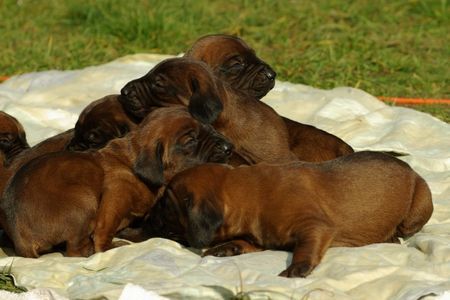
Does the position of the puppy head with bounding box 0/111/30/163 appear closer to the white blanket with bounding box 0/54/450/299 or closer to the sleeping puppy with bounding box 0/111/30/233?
the sleeping puppy with bounding box 0/111/30/233

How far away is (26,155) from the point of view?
759 cm

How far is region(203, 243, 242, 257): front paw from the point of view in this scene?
21.4ft

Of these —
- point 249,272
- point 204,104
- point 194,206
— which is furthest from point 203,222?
point 204,104

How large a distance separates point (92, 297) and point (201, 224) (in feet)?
2.34

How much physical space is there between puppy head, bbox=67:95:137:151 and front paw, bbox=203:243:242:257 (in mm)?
1329

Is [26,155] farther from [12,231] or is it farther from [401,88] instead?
[401,88]

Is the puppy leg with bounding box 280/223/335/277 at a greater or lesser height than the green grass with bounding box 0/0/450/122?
greater

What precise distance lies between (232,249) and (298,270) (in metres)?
0.57

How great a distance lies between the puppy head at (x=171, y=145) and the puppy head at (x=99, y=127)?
58cm

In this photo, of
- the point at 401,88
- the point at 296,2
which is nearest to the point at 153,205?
the point at 401,88

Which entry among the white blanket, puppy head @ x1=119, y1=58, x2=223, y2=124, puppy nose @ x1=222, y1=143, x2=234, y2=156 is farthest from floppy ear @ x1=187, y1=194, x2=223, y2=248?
puppy head @ x1=119, y1=58, x2=223, y2=124

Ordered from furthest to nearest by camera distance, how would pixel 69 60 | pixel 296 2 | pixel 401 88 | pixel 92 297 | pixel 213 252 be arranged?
pixel 296 2 < pixel 69 60 < pixel 401 88 < pixel 213 252 < pixel 92 297

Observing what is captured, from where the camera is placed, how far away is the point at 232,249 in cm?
654

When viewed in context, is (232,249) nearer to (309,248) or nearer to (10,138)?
(309,248)
